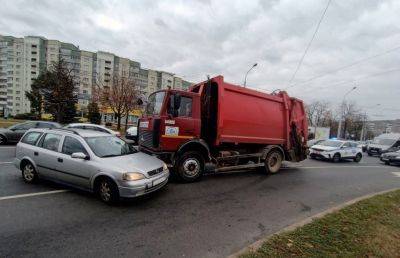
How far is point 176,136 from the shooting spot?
25.9 ft

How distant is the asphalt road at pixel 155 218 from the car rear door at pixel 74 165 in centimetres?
42

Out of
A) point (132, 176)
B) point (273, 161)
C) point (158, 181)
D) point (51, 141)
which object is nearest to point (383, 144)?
point (273, 161)

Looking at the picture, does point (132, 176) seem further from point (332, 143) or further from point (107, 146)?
→ point (332, 143)

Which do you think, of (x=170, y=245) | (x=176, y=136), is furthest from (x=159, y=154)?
(x=170, y=245)

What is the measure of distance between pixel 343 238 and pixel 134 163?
4.32m

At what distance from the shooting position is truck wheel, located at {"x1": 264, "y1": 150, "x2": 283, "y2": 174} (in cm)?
1030

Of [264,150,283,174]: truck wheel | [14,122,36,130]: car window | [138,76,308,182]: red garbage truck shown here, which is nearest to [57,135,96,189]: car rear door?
[138,76,308,182]: red garbage truck

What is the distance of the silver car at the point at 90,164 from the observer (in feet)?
18.4

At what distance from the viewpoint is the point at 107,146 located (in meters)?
6.63

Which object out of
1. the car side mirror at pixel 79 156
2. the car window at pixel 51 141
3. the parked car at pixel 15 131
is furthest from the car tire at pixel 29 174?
the parked car at pixel 15 131

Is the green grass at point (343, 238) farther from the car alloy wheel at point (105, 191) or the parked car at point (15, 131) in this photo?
the parked car at point (15, 131)

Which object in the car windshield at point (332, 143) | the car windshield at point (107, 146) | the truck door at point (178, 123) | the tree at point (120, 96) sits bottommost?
the car windshield at point (332, 143)

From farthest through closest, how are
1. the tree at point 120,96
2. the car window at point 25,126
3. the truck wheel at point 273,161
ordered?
the tree at point 120,96, the car window at point 25,126, the truck wheel at point 273,161

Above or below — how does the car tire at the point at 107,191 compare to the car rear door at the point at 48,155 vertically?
below
